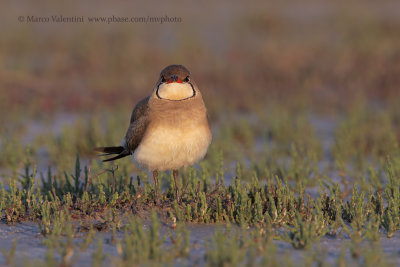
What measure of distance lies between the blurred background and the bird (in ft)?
5.19

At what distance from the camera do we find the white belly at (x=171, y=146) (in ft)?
14.0

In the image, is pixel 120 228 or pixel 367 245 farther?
pixel 120 228

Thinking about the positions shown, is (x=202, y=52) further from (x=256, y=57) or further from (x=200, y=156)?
(x=200, y=156)

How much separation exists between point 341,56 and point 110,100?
3.76m

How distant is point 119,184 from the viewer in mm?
4926

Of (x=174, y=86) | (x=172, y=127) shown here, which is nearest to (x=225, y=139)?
(x=174, y=86)

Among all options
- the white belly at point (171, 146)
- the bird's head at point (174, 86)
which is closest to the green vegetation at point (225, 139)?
the white belly at point (171, 146)

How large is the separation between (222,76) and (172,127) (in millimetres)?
5797

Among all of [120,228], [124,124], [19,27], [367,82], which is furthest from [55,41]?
[120,228]

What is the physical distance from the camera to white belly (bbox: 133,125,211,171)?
428 cm

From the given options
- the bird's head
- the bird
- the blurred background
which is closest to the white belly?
the bird

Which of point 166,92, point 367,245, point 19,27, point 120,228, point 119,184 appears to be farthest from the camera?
point 19,27

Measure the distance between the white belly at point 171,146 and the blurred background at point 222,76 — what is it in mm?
1629

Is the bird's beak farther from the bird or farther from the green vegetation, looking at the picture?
the green vegetation
